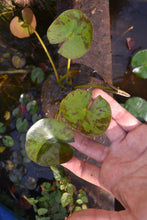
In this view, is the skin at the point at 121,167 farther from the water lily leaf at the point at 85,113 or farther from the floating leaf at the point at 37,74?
the floating leaf at the point at 37,74

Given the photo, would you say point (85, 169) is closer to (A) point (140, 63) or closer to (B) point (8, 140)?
(B) point (8, 140)

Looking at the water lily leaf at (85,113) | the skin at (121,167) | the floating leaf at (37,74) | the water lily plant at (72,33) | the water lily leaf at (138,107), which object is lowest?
the skin at (121,167)

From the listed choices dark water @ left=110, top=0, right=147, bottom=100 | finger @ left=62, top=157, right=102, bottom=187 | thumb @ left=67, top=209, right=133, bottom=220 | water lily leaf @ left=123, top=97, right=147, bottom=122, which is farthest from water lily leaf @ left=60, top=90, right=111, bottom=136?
dark water @ left=110, top=0, right=147, bottom=100

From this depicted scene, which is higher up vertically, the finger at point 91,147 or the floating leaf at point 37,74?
the floating leaf at point 37,74

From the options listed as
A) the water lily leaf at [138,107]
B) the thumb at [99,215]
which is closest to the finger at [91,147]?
the thumb at [99,215]

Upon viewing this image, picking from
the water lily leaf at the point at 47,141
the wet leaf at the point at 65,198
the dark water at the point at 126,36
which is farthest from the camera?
the dark water at the point at 126,36

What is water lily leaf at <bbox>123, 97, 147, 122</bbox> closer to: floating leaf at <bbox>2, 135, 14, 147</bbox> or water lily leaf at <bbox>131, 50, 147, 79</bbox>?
water lily leaf at <bbox>131, 50, 147, 79</bbox>

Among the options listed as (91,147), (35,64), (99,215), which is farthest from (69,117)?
(35,64)
